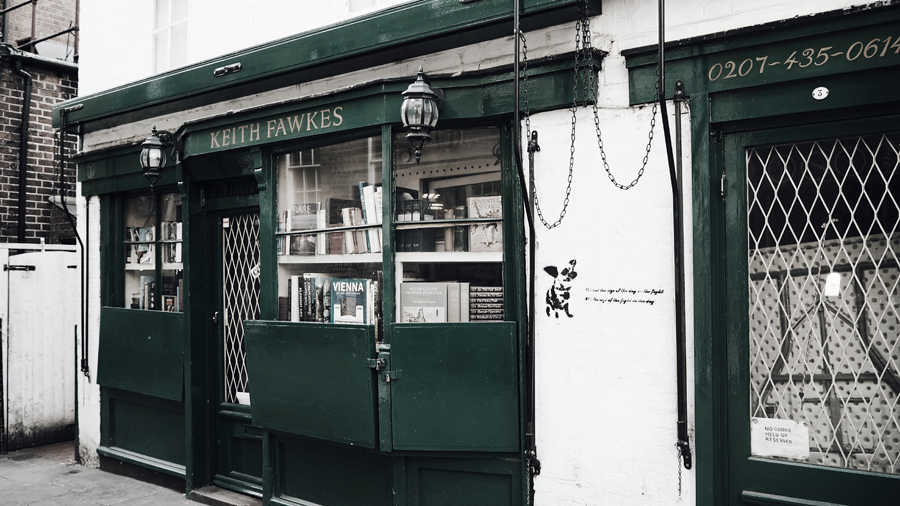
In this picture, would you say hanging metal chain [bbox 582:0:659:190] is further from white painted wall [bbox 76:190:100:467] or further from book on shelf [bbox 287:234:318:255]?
white painted wall [bbox 76:190:100:467]

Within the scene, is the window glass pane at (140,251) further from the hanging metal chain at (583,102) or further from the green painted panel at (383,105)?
the hanging metal chain at (583,102)

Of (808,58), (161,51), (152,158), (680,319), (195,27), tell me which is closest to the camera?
(808,58)

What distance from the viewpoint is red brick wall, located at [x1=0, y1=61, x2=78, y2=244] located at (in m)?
8.80

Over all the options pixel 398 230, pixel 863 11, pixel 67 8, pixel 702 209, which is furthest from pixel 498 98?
pixel 67 8

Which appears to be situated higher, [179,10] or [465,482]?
[179,10]

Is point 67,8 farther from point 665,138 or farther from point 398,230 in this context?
point 665,138

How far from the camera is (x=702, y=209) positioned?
3830 millimetres

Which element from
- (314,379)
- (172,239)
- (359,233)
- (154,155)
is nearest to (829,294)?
(359,233)

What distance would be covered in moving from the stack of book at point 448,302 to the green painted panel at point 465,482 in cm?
100

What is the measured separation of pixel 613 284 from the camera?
13.4 feet

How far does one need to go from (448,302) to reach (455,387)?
63cm

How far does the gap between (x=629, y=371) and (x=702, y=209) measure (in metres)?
1.07

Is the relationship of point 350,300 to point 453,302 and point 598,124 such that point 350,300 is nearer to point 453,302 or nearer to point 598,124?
point 453,302

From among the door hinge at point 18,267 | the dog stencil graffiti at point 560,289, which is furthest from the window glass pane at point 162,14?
the dog stencil graffiti at point 560,289
